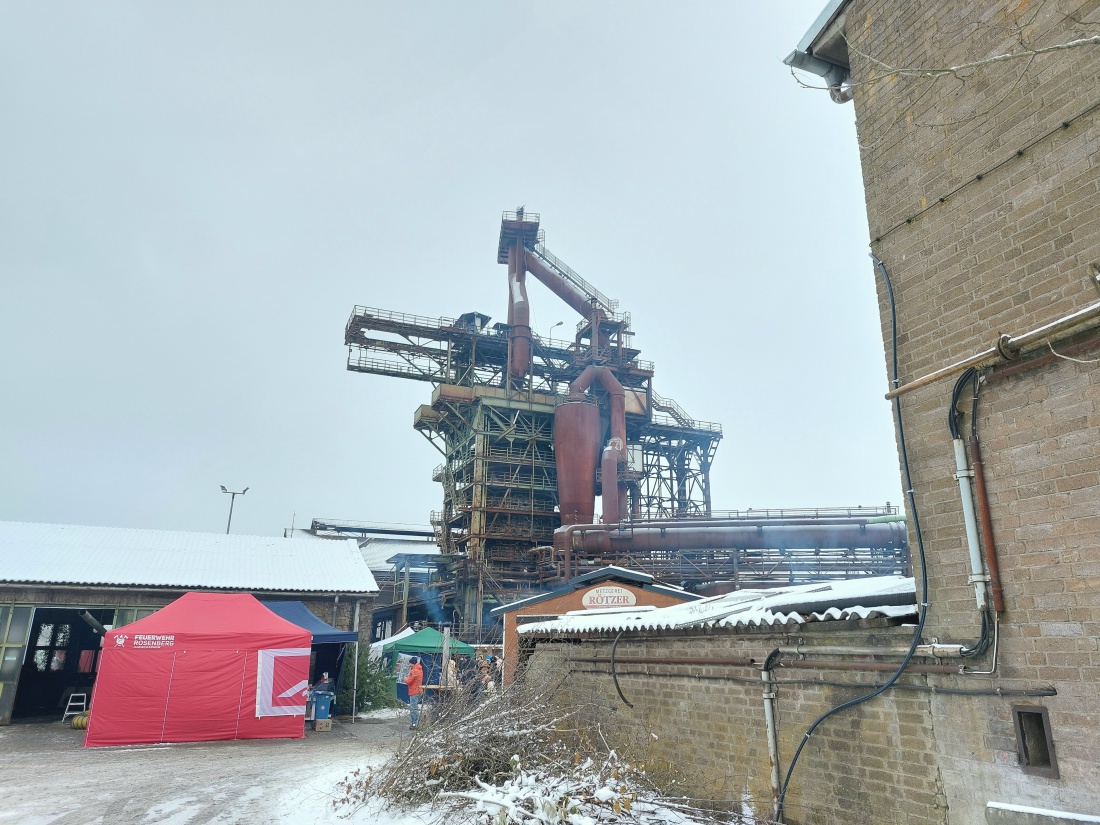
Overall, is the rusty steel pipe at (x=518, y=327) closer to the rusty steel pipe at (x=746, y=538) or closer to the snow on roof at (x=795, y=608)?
the rusty steel pipe at (x=746, y=538)

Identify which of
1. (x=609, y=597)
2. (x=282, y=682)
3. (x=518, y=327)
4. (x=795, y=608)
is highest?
(x=518, y=327)

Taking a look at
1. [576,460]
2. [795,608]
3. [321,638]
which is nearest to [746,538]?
[576,460]

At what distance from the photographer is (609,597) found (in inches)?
671

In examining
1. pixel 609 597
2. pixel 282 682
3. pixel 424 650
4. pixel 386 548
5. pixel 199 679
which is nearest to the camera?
pixel 199 679

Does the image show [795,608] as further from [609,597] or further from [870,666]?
[609,597]

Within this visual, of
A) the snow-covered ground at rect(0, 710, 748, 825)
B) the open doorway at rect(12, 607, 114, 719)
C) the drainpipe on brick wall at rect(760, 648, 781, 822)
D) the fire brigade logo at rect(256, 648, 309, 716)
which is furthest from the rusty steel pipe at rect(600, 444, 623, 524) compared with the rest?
the drainpipe on brick wall at rect(760, 648, 781, 822)

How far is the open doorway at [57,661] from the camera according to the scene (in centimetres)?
2116

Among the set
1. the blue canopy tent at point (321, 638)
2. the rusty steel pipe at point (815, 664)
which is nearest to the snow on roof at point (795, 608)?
the rusty steel pipe at point (815, 664)

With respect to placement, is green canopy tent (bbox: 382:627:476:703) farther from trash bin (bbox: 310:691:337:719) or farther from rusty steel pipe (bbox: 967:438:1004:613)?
rusty steel pipe (bbox: 967:438:1004:613)

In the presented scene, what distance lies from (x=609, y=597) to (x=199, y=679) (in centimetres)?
875

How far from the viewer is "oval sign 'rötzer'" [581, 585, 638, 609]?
55.5ft

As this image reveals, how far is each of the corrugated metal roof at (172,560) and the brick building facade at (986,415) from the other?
16.3 metres

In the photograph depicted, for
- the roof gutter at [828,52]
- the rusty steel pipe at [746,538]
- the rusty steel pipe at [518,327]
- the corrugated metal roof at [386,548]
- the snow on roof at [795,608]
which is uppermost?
the rusty steel pipe at [518,327]

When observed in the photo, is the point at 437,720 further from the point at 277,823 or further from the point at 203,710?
the point at 203,710
